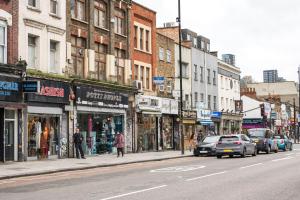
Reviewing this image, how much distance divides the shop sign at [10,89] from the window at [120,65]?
506 inches

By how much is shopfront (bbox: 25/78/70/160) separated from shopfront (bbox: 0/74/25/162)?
2.82ft

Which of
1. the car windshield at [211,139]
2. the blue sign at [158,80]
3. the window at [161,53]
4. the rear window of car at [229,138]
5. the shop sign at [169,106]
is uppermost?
the window at [161,53]

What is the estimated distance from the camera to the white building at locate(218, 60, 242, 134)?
6562cm

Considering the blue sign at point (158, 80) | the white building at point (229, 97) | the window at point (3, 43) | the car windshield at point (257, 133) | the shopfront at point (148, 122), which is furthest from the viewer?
the white building at point (229, 97)

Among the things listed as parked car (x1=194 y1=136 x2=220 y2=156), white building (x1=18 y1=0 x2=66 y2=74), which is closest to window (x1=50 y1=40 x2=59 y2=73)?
white building (x1=18 y1=0 x2=66 y2=74)

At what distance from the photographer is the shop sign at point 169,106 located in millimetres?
47037

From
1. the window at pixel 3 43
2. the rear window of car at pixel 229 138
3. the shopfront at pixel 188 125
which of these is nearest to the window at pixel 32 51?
the window at pixel 3 43

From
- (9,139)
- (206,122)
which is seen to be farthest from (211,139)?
(206,122)

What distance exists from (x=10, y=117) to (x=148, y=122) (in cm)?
1797

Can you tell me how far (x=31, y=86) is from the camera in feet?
92.9

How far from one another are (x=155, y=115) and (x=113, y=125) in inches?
267

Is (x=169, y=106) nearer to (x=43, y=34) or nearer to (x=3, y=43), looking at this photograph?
(x=43, y=34)

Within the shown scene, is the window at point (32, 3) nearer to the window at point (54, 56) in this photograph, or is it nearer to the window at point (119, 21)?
the window at point (54, 56)

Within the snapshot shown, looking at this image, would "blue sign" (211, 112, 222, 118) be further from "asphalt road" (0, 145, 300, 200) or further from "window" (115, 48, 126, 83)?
"asphalt road" (0, 145, 300, 200)
